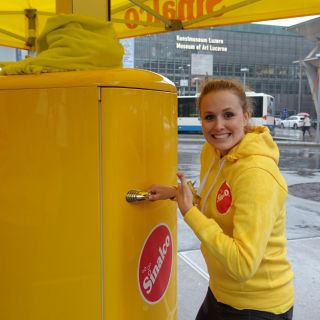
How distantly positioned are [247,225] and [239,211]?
2.1 inches

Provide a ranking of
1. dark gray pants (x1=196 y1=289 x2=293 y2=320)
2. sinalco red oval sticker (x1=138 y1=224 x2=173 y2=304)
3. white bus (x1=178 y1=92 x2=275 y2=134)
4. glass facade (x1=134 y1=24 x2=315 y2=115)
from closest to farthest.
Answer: dark gray pants (x1=196 y1=289 x2=293 y2=320)
sinalco red oval sticker (x1=138 y1=224 x2=173 y2=304)
white bus (x1=178 y1=92 x2=275 y2=134)
glass facade (x1=134 y1=24 x2=315 y2=115)

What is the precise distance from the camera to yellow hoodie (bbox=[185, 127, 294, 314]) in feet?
4.69

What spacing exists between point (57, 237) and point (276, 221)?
31.6 inches

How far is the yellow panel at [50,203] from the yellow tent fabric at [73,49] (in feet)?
0.52

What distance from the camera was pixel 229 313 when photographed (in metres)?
1.71

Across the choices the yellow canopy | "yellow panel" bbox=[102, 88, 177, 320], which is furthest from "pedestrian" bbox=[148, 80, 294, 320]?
the yellow canopy

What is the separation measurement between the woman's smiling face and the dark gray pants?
0.62 m

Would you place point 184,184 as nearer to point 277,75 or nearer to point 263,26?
point 277,75

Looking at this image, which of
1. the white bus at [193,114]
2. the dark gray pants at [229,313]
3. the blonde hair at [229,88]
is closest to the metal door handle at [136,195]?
the blonde hair at [229,88]

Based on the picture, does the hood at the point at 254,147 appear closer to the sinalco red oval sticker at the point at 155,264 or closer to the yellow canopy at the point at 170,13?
the sinalco red oval sticker at the point at 155,264

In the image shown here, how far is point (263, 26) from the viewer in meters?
76.7

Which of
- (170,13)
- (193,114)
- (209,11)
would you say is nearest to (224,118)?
(209,11)

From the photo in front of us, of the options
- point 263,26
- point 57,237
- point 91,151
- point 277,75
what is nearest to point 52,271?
point 57,237

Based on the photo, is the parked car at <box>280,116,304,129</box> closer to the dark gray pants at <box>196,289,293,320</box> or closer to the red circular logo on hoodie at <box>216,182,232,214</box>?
the dark gray pants at <box>196,289,293,320</box>
